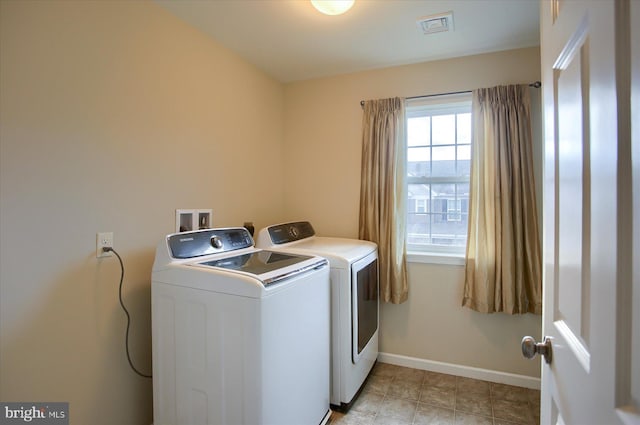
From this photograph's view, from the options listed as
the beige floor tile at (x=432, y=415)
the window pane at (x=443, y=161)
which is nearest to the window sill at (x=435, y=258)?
the window pane at (x=443, y=161)

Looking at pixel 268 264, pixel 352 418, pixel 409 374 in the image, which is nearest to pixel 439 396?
pixel 409 374

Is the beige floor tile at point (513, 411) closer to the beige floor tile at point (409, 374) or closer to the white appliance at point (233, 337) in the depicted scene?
the beige floor tile at point (409, 374)

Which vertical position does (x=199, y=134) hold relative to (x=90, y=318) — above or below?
above

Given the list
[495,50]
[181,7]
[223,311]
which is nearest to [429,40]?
[495,50]

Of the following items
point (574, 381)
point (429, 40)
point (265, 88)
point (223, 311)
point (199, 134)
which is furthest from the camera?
point (265, 88)

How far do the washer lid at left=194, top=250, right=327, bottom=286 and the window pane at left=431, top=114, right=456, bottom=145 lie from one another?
1.54 meters

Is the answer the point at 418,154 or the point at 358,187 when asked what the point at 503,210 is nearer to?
the point at 418,154

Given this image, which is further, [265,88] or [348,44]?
[265,88]

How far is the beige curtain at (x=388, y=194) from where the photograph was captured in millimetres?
2584

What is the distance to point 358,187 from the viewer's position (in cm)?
281

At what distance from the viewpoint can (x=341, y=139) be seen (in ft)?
9.45

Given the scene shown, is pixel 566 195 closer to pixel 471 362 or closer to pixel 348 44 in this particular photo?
pixel 348 44

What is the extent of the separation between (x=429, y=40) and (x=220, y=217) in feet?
6.44

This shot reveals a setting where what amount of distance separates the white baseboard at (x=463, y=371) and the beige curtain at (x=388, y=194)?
53 centimetres
